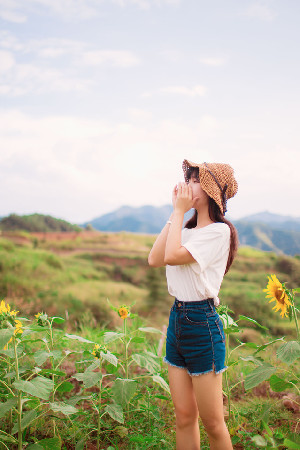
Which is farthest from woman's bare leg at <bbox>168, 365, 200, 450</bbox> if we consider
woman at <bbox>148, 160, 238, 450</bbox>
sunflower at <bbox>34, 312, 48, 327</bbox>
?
sunflower at <bbox>34, 312, 48, 327</bbox>

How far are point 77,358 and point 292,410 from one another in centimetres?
183

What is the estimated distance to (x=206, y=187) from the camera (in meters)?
2.05

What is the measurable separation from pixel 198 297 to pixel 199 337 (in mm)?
188

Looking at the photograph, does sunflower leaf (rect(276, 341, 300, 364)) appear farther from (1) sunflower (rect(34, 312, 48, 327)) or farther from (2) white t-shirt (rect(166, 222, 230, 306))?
(1) sunflower (rect(34, 312, 48, 327))

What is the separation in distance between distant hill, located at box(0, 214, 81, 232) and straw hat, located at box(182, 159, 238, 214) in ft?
38.0

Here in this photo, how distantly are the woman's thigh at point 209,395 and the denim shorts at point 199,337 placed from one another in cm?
4

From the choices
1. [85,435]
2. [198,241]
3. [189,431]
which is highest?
[198,241]

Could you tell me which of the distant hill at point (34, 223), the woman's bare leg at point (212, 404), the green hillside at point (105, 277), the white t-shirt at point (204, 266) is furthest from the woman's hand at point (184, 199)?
the distant hill at point (34, 223)

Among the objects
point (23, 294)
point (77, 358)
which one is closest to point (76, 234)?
point (23, 294)

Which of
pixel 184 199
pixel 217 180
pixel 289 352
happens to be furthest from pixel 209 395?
pixel 217 180

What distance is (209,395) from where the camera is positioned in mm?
1901

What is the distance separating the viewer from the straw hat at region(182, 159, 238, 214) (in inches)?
80.7

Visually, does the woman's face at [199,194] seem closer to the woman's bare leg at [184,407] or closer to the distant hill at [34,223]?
the woman's bare leg at [184,407]

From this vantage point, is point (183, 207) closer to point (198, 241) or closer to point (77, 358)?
point (198, 241)
